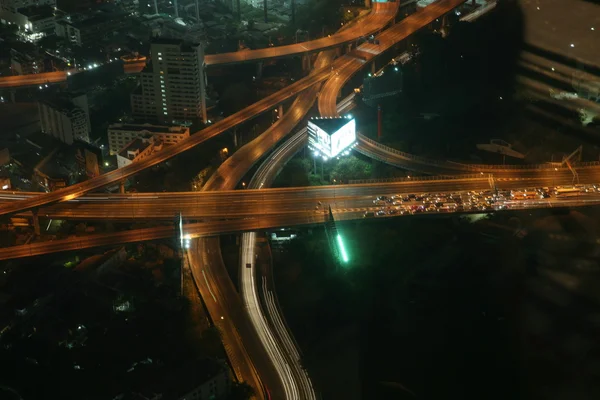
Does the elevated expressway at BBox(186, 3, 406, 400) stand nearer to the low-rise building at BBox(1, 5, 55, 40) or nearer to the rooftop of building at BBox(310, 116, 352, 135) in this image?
the rooftop of building at BBox(310, 116, 352, 135)

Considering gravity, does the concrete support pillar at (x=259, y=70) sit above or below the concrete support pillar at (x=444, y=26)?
below

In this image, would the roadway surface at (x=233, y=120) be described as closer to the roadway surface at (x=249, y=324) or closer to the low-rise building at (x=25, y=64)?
the roadway surface at (x=249, y=324)

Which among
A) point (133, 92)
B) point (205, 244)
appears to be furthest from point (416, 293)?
point (133, 92)

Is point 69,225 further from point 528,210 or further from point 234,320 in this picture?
point 528,210

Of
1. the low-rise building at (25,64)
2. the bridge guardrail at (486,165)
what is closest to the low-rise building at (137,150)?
the bridge guardrail at (486,165)

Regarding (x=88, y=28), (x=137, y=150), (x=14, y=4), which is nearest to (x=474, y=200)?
(x=137, y=150)
